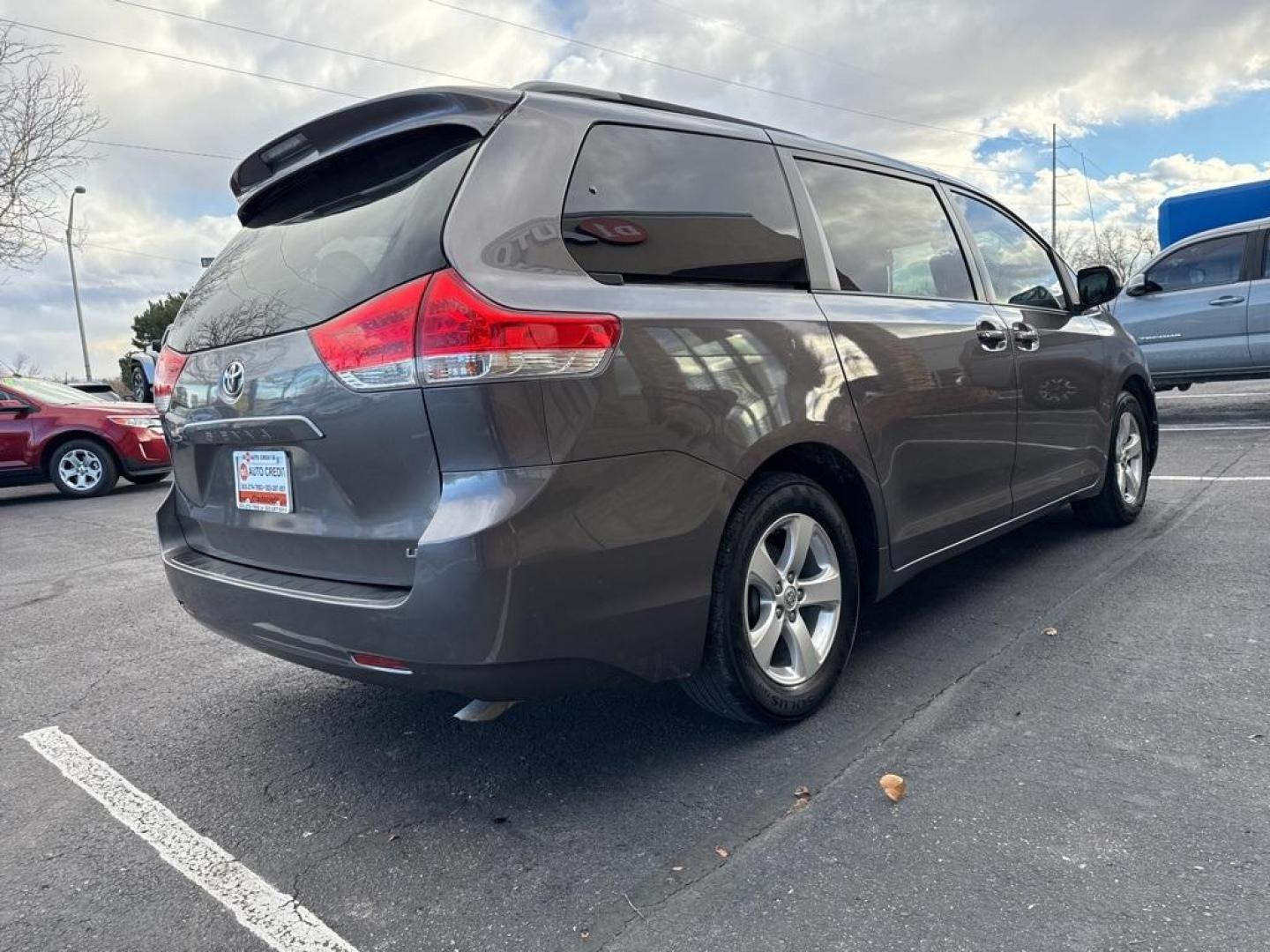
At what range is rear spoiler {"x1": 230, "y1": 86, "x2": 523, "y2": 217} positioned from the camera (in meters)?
2.27

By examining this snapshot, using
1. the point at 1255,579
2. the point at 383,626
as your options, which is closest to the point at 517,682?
the point at 383,626

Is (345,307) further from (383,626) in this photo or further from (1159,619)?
(1159,619)

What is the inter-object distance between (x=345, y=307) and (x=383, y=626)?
757 mm

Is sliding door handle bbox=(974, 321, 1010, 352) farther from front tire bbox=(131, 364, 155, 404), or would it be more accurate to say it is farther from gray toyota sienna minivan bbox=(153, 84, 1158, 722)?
front tire bbox=(131, 364, 155, 404)

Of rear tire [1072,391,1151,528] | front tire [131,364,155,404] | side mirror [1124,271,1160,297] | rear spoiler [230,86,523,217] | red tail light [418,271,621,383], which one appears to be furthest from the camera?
front tire [131,364,155,404]

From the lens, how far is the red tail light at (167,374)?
277cm

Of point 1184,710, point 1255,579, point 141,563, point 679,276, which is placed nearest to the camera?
point 679,276

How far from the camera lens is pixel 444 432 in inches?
79.8

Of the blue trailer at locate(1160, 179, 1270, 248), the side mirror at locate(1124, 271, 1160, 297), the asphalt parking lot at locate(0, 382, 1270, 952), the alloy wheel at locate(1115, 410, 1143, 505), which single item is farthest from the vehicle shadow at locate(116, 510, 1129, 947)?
the blue trailer at locate(1160, 179, 1270, 248)

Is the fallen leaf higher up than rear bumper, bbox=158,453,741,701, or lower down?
lower down

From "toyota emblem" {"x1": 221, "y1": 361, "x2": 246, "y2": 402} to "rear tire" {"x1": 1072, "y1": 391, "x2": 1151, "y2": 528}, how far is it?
12.9 ft

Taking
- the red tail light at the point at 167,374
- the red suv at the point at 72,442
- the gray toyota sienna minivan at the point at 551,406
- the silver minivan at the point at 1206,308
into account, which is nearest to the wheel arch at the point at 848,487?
the gray toyota sienna minivan at the point at 551,406

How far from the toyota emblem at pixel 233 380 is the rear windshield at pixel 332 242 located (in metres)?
0.08

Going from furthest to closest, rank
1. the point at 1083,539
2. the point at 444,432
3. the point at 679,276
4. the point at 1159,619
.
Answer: the point at 1083,539
the point at 1159,619
the point at 679,276
the point at 444,432
